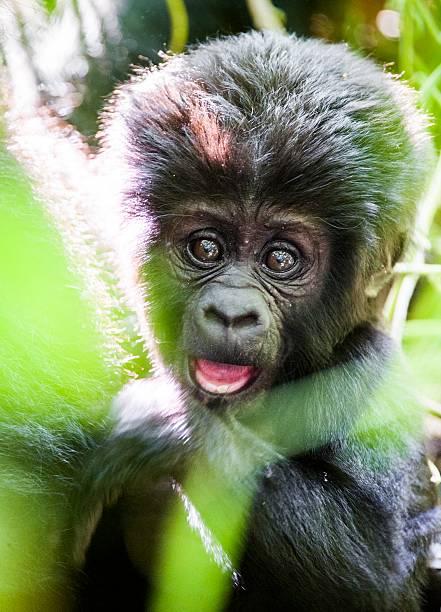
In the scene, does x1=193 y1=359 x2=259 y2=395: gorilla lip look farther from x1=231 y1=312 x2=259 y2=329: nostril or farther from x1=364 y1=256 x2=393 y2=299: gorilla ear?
x1=364 y1=256 x2=393 y2=299: gorilla ear

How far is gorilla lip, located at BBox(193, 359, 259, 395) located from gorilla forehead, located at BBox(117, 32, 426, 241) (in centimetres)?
37

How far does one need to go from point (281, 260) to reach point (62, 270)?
19.9 inches

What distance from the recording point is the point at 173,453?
1.90 m

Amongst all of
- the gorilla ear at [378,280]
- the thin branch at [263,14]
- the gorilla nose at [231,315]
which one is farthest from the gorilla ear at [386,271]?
the thin branch at [263,14]

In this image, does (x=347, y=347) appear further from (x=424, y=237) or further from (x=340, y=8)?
(x=340, y=8)

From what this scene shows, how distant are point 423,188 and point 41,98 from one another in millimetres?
1191

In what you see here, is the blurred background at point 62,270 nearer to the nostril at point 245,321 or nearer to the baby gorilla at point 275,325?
the baby gorilla at point 275,325

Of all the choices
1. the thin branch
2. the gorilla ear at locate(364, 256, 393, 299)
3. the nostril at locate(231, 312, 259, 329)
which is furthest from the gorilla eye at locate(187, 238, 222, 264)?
the thin branch

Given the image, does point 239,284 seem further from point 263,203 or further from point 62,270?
point 62,270

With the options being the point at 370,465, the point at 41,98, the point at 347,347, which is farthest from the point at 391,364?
the point at 41,98

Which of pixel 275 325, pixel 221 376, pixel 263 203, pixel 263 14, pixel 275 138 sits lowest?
pixel 221 376

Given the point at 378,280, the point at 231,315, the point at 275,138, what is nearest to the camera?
the point at 231,315

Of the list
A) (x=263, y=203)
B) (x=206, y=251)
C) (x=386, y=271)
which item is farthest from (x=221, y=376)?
(x=386, y=271)

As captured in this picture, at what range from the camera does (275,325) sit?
6.59ft
